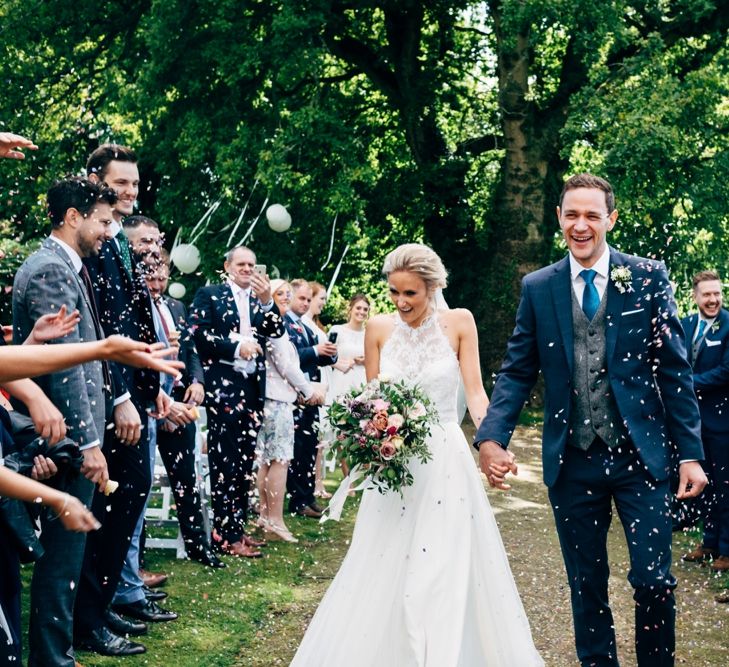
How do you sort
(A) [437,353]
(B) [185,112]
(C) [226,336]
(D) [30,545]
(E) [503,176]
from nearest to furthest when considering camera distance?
1. (D) [30,545]
2. (A) [437,353]
3. (C) [226,336]
4. (B) [185,112]
5. (E) [503,176]

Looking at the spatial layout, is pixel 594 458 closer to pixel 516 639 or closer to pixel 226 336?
pixel 516 639

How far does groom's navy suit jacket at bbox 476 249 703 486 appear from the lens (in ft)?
15.2

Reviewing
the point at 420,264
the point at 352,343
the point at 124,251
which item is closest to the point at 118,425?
the point at 124,251

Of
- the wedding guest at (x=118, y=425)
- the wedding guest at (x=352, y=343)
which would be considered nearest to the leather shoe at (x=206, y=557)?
the wedding guest at (x=118, y=425)

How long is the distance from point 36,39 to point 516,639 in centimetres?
1678

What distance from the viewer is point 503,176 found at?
1994 centimetres

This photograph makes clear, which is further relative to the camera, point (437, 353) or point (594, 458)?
point (437, 353)

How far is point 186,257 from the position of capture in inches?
695

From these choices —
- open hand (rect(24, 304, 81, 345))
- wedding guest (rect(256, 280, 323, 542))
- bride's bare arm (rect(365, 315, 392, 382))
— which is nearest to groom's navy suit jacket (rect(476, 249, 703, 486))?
bride's bare arm (rect(365, 315, 392, 382))

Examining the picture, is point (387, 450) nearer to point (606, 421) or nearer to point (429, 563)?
point (429, 563)

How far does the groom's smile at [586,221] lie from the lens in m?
4.84

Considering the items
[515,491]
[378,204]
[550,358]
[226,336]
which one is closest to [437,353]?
[550,358]

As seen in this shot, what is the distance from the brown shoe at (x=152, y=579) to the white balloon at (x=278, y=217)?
11123mm

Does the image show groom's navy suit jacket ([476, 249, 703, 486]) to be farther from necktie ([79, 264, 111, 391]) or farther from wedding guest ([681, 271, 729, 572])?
wedding guest ([681, 271, 729, 572])
